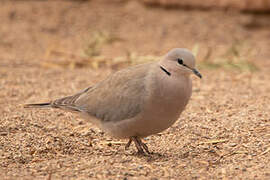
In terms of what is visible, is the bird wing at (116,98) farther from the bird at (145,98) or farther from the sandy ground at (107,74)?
the sandy ground at (107,74)

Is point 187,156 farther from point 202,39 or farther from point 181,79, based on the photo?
point 202,39

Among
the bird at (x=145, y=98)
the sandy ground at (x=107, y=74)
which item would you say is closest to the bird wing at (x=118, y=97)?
the bird at (x=145, y=98)

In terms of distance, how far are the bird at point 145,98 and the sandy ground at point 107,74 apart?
0.84 ft

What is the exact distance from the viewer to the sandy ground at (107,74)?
3498mm

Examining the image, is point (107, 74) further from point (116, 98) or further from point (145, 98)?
point (145, 98)

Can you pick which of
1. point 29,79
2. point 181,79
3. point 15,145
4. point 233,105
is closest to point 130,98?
point 181,79

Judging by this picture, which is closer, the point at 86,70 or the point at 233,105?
the point at 233,105

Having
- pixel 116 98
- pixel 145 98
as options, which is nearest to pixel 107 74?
pixel 116 98

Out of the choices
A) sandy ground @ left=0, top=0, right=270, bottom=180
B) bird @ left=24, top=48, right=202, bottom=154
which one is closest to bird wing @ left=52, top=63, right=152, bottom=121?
bird @ left=24, top=48, right=202, bottom=154

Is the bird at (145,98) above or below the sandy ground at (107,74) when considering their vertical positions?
above

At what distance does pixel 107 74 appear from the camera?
6824mm

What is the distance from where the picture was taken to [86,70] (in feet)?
23.4

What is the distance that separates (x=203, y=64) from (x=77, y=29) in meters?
3.37

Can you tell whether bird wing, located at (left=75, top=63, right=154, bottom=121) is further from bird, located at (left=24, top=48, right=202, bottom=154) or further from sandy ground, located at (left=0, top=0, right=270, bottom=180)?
sandy ground, located at (left=0, top=0, right=270, bottom=180)
